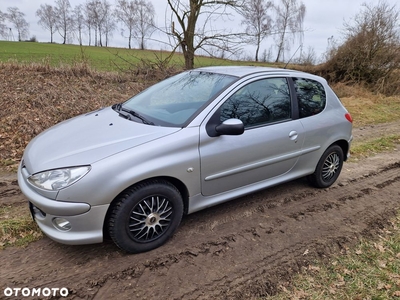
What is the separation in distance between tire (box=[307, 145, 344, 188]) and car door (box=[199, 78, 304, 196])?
632mm

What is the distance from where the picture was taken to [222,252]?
115 inches

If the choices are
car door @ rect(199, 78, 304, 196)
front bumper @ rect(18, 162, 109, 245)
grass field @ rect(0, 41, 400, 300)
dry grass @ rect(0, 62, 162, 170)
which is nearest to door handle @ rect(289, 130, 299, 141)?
car door @ rect(199, 78, 304, 196)

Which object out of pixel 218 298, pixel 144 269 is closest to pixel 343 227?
pixel 218 298

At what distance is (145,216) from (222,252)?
0.85 meters

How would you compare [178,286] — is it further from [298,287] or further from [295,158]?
[295,158]

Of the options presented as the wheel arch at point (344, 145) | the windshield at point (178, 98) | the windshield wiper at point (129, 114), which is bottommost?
the wheel arch at point (344, 145)

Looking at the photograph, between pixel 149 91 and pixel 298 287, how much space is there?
2840 mm

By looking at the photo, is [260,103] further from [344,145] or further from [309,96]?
[344,145]

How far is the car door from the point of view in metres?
3.04

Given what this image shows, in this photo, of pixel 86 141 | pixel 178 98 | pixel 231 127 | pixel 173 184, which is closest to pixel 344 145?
pixel 231 127

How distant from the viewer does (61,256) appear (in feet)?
9.05

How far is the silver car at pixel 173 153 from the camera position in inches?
98.5

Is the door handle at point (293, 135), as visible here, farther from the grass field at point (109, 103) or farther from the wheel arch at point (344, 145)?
the grass field at point (109, 103)

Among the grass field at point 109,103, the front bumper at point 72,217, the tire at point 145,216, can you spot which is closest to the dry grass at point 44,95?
the grass field at point 109,103
